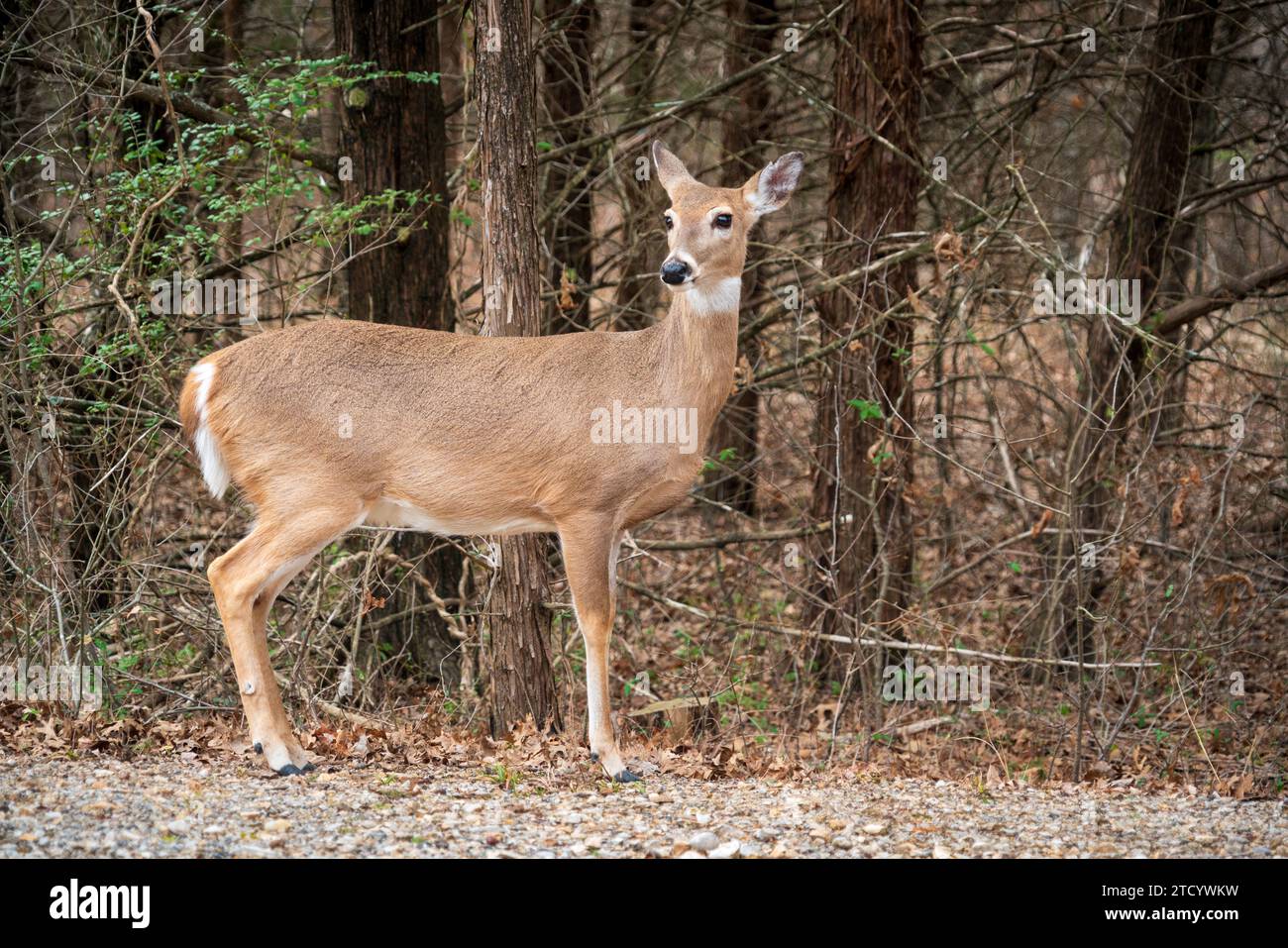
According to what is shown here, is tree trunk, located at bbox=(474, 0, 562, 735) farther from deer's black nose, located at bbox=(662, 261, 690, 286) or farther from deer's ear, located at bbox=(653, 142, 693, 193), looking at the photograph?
deer's black nose, located at bbox=(662, 261, 690, 286)

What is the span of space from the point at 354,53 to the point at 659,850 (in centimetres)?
622

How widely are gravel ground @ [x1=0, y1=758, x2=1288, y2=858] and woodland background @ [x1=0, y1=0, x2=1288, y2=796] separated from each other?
0.71 m

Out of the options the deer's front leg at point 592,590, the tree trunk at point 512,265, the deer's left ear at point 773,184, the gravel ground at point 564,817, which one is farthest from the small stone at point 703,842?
the deer's left ear at point 773,184

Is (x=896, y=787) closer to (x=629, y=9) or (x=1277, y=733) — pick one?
(x=1277, y=733)

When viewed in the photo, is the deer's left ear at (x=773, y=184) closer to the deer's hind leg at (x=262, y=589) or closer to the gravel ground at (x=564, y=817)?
the deer's hind leg at (x=262, y=589)

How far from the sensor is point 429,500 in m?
6.73

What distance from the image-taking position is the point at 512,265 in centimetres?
751

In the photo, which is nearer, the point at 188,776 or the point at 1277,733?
the point at 188,776

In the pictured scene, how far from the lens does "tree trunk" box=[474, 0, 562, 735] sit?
7.48 metres

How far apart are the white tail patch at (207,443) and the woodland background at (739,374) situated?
1270 millimetres

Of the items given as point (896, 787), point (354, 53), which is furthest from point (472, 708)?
point (354, 53)

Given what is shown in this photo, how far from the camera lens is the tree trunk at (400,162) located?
30.6 feet

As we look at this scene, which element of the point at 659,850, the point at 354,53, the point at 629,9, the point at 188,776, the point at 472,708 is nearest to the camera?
the point at 659,850

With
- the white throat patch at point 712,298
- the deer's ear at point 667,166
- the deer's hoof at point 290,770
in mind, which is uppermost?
the deer's ear at point 667,166
